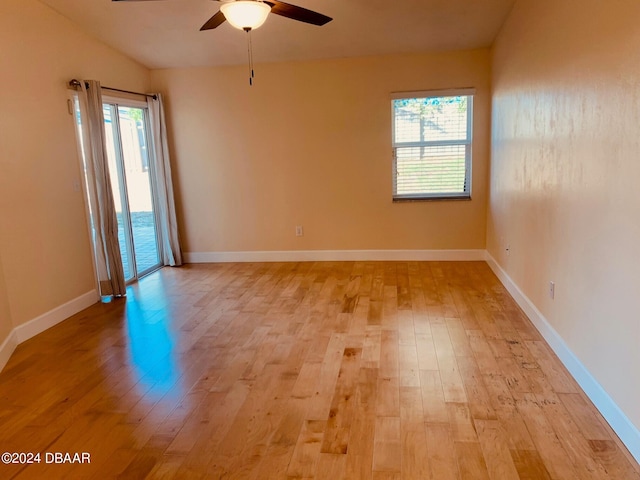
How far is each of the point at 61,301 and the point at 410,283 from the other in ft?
10.8

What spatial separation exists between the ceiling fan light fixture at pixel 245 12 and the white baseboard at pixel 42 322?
2728 mm

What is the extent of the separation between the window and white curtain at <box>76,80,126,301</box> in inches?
126

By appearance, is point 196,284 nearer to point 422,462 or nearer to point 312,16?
point 312,16

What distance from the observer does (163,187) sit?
5574mm

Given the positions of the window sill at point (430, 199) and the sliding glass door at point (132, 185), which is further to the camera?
the window sill at point (430, 199)

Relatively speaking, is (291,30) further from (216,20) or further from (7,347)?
(7,347)

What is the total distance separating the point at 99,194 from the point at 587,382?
4259 mm

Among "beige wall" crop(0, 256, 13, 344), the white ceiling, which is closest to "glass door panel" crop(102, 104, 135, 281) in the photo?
the white ceiling

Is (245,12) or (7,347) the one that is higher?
(245,12)

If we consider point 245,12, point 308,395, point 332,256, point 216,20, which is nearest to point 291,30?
point 216,20

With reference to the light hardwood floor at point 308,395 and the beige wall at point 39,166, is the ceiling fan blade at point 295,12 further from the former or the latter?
the light hardwood floor at point 308,395

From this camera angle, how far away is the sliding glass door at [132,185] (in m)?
4.85

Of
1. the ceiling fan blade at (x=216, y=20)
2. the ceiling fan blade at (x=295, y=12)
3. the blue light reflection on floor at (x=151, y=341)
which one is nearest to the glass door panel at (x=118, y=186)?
the blue light reflection on floor at (x=151, y=341)

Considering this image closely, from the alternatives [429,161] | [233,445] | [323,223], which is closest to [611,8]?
[233,445]
